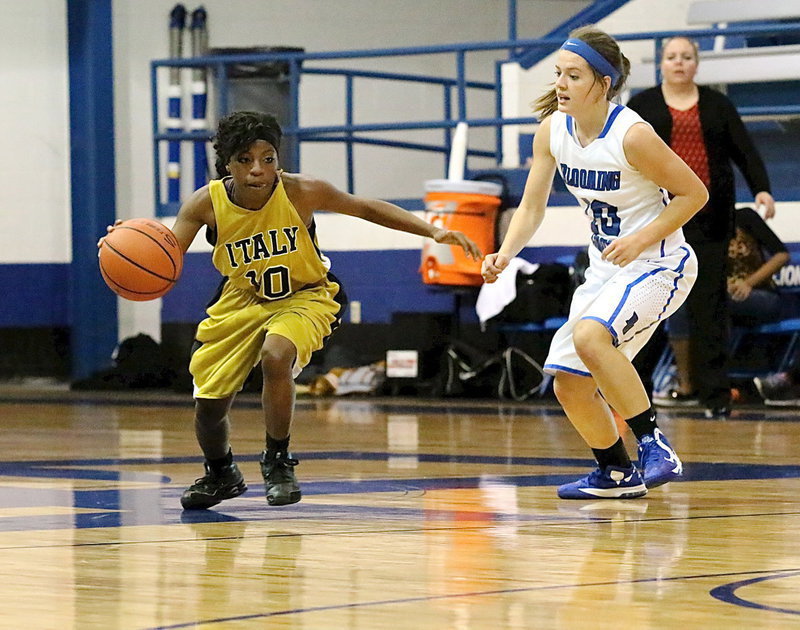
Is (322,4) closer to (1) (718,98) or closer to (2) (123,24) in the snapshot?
(2) (123,24)

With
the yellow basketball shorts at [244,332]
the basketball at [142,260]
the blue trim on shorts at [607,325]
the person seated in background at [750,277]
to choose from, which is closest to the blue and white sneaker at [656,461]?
the blue trim on shorts at [607,325]

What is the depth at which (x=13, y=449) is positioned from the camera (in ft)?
20.9

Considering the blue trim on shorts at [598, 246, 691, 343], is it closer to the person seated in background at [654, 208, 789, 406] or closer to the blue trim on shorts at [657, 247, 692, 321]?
the blue trim on shorts at [657, 247, 692, 321]

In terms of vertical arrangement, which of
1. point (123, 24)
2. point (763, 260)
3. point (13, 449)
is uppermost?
point (123, 24)

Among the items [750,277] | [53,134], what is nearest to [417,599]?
[750,277]

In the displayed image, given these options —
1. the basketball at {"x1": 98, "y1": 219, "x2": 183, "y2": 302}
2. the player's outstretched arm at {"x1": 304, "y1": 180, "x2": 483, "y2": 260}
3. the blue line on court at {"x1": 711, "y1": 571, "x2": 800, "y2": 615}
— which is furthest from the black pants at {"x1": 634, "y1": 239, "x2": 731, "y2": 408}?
the blue line on court at {"x1": 711, "y1": 571, "x2": 800, "y2": 615}

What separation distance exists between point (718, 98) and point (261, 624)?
5.14 metres

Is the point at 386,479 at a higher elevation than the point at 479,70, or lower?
lower

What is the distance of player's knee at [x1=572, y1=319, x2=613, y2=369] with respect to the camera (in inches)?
169

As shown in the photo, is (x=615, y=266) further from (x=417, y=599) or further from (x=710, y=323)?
(x=710, y=323)

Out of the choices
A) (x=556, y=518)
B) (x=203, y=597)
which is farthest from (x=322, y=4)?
(x=203, y=597)

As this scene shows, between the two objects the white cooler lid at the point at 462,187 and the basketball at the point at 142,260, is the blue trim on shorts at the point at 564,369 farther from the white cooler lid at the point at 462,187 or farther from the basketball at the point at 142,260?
the white cooler lid at the point at 462,187

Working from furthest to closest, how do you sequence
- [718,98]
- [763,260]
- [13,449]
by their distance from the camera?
[763,260] < [718,98] < [13,449]

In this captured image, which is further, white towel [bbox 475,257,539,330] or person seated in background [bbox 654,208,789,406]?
white towel [bbox 475,257,539,330]
